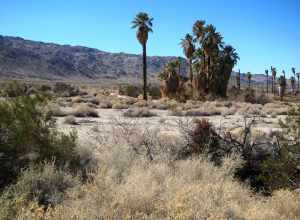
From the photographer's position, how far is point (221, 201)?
20.5ft

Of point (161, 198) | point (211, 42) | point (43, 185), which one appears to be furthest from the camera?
point (211, 42)

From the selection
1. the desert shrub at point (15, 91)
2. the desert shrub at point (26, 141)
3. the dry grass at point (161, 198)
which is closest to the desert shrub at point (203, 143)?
the dry grass at point (161, 198)

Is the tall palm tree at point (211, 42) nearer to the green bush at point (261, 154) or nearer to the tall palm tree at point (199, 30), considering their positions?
the tall palm tree at point (199, 30)

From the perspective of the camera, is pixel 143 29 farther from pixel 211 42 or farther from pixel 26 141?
pixel 26 141

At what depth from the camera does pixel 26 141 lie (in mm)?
9359

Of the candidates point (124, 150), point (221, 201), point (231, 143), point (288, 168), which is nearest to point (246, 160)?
point (231, 143)

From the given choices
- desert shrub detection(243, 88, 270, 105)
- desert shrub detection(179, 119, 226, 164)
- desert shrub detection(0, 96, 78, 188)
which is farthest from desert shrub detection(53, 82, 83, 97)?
desert shrub detection(0, 96, 78, 188)

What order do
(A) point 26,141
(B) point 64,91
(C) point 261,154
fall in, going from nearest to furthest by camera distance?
(A) point 26,141, (C) point 261,154, (B) point 64,91

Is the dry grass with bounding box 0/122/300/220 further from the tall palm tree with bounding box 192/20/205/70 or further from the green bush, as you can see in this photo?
the tall palm tree with bounding box 192/20/205/70

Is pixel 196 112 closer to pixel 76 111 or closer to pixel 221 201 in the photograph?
pixel 76 111

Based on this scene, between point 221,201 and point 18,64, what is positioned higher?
point 18,64

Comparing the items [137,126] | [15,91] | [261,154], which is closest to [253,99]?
[137,126]

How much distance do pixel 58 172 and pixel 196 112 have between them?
24899 mm

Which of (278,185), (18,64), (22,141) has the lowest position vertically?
(278,185)
